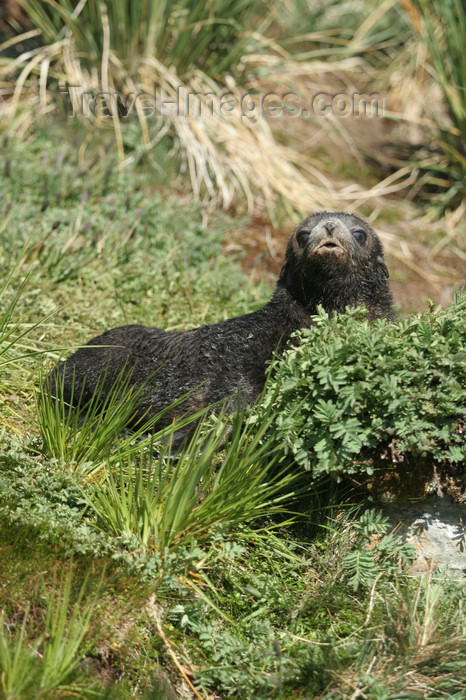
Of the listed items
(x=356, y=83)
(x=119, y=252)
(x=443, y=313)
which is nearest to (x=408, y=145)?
(x=356, y=83)

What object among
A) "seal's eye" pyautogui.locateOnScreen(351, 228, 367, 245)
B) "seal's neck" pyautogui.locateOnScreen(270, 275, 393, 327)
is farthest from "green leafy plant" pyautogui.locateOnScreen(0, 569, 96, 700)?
"seal's eye" pyautogui.locateOnScreen(351, 228, 367, 245)

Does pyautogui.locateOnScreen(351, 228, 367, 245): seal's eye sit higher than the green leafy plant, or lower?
higher

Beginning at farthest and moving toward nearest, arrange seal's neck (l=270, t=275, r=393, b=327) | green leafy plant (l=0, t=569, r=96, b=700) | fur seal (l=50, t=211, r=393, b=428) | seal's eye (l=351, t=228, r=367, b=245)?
seal's eye (l=351, t=228, r=367, b=245)
seal's neck (l=270, t=275, r=393, b=327)
fur seal (l=50, t=211, r=393, b=428)
green leafy plant (l=0, t=569, r=96, b=700)

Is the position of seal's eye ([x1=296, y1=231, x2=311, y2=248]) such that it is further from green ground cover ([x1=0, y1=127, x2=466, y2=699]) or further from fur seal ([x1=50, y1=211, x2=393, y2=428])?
green ground cover ([x1=0, y1=127, x2=466, y2=699])

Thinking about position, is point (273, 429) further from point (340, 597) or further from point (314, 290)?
point (314, 290)

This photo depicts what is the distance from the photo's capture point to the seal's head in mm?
4660

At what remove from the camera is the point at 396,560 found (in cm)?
378

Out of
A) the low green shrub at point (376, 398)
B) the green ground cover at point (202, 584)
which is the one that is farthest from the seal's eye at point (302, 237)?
the green ground cover at point (202, 584)

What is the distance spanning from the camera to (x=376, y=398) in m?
3.66

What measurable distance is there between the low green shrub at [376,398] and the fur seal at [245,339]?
711 millimetres

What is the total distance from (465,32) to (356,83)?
336cm

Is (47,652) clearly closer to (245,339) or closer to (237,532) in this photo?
(237,532)

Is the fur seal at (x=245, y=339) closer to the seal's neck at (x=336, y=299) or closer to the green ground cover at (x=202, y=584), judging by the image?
the seal's neck at (x=336, y=299)

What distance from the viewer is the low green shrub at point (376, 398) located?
3.59 meters
